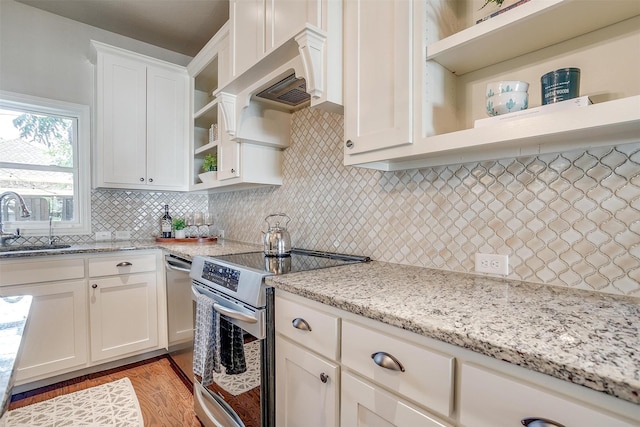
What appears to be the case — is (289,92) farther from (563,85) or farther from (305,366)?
(305,366)

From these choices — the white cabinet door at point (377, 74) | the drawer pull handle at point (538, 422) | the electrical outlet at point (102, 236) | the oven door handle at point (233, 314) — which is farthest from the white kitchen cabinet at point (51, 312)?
the drawer pull handle at point (538, 422)

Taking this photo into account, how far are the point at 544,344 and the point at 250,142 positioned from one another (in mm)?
2002

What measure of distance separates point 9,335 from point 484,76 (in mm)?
1703

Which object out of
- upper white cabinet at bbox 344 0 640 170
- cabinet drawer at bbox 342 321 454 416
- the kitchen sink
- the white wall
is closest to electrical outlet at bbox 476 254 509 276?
upper white cabinet at bbox 344 0 640 170

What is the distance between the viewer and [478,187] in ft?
4.33

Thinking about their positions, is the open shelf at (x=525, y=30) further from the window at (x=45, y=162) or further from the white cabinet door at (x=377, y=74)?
the window at (x=45, y=162)

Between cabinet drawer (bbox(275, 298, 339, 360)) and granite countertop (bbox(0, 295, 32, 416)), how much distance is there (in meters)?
0.73

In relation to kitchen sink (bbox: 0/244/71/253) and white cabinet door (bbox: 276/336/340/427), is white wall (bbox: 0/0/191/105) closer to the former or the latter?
kitchen sink (bbox: 0/244/71/253)

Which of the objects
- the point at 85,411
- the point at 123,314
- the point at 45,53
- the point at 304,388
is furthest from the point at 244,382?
the point at 45,53

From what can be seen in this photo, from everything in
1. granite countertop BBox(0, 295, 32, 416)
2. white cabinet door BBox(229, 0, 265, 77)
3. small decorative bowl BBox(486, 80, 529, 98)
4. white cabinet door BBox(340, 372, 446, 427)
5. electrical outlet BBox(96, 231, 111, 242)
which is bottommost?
white cabinet door BBox(340, 372, 446, 427)

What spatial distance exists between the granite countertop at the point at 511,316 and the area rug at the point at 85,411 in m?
1.43

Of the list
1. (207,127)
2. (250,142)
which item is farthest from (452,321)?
(207,127)

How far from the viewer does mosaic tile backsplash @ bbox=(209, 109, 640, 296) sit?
1013 mm

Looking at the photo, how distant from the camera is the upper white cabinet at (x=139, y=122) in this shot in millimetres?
2594
